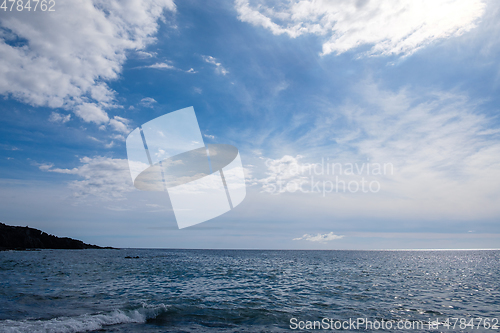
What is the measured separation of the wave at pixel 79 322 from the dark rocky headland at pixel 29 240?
471 ft

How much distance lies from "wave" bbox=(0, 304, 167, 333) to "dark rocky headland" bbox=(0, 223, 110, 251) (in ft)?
471

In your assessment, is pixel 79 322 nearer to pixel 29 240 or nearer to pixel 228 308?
pixel 228 308

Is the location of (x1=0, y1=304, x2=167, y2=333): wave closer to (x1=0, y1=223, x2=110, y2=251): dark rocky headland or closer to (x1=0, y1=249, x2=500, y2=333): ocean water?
(x1=0, y1=249, x2=500, y2=333): ocean water

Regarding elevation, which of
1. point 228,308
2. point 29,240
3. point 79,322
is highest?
point 79,322

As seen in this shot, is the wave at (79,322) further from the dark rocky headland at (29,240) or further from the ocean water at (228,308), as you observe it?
the dark rocky headland at (29,240)

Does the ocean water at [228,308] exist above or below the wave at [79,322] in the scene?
below

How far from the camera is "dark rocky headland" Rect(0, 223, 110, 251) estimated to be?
430 ft

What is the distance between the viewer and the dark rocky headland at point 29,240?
13118cm

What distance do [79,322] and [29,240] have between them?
598 ft

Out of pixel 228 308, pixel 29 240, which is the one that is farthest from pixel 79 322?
pixel 29 240

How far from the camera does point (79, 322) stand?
12648 millimetres

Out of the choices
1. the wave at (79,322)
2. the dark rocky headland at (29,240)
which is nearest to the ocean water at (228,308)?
the wave at (79,322)

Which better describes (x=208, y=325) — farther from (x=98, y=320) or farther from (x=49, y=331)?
(x=49, y=331)

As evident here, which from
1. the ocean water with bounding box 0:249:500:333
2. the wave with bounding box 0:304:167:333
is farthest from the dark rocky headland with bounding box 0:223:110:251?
the wave with bounding box 0:304:167:333
